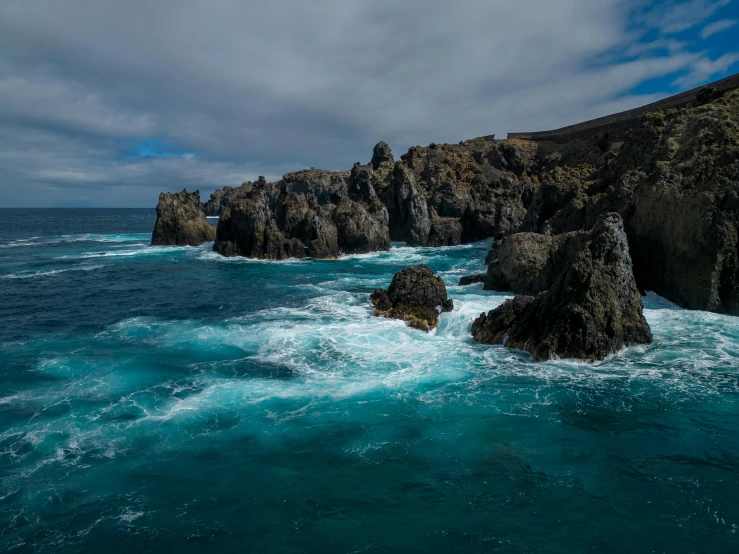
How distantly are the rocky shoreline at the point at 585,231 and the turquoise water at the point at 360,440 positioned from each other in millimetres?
2071

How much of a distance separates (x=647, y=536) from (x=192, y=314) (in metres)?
33.0

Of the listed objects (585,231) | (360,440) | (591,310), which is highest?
(585,231)

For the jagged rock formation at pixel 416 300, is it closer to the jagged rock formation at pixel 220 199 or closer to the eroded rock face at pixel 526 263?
the eroded rock face at pixel 526 263

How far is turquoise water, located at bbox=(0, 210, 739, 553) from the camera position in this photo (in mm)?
13000

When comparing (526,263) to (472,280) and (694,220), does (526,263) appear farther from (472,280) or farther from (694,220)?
(694,220)

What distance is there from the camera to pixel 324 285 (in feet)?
160

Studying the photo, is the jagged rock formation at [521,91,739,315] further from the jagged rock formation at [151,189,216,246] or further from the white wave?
the jagged rock formation at [151,189,216,246]

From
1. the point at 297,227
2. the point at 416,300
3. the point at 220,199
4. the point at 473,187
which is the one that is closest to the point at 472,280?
the point at 416,300

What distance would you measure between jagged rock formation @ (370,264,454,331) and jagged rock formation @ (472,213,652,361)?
5714mm

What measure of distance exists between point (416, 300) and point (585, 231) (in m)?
12.2

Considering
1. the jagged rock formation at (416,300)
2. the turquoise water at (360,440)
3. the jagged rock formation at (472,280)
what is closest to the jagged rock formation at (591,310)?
the turquoise water at (360,440)

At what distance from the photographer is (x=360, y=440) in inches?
690

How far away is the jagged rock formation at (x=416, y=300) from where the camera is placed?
104 feet

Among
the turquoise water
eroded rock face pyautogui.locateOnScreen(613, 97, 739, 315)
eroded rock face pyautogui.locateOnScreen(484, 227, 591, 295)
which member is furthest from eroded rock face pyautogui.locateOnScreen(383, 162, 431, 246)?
the turquoise water
